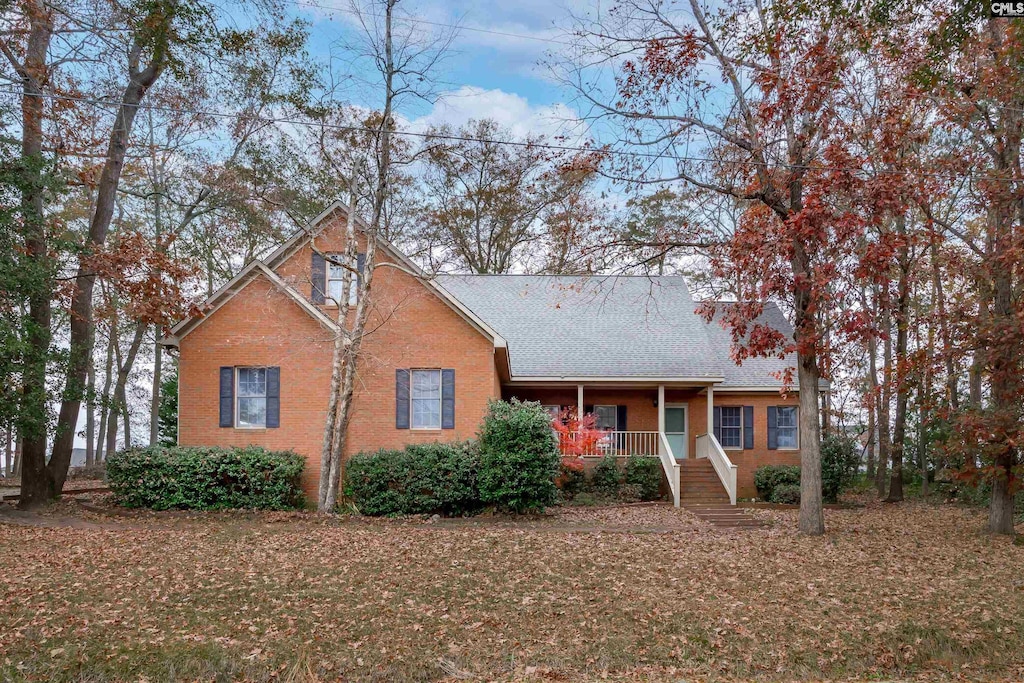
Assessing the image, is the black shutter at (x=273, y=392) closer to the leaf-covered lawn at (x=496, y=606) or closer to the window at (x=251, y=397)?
the window at (x=251, y=397)

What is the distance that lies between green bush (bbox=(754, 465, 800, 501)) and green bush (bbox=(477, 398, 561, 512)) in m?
8.10

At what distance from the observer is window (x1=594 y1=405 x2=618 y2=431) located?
78.6 ft

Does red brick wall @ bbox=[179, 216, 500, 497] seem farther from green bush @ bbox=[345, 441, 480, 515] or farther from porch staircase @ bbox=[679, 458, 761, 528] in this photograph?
porch staircase @ bbox=[679, 458, 761, 528]

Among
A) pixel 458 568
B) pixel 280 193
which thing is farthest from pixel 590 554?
pixel 280 193

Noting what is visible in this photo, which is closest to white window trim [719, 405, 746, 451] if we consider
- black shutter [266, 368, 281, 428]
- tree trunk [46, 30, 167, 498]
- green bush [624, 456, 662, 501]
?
green bush [624, 456, 662, 501]

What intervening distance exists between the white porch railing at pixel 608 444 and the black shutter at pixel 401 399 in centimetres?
410

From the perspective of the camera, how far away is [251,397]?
19.0m

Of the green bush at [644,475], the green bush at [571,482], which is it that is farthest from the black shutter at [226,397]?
the green bush at [644,475]

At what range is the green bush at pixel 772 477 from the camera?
22203mm

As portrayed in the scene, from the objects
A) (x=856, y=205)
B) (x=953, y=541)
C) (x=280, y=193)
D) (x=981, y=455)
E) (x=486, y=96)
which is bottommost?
(x=953, y=541)

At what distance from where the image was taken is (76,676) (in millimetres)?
7406

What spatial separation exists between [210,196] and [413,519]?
1292cm

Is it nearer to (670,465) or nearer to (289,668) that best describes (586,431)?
(670,465)

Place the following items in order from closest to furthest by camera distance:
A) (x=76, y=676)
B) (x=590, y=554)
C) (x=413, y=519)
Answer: (x=76, y=676), (x=590, y=554), (x=413, y=519)
